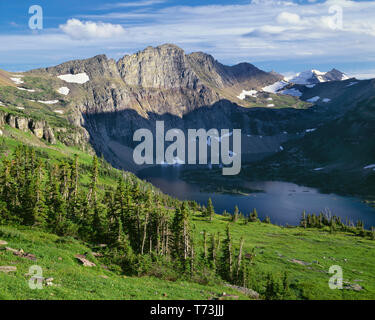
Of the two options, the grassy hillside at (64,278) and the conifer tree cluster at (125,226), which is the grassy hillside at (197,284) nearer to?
the grassy hillside at (64,278)

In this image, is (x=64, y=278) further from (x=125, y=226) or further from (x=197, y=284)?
(x=125, y=226)

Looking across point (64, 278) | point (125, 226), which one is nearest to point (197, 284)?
point (64, 278)

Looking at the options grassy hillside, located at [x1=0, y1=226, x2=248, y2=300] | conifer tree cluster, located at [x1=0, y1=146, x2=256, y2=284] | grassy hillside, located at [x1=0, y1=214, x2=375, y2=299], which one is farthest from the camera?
conifer tree cluster, located at [x1=0, y1=146, x2=256, y2=284]

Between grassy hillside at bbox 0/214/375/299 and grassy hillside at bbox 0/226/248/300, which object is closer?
grassy hillside at bbox 0/226/248/300

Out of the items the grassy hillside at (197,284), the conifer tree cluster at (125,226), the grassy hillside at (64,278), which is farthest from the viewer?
the conifer tree cluster at (125,226)

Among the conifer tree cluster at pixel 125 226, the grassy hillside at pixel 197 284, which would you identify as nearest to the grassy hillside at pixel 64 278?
the grassy hillside at pixel 197 284

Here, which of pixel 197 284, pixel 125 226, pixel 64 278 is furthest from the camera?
pixel 125 226

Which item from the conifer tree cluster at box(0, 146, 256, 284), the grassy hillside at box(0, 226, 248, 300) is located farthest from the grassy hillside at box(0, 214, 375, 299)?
the conifer tree cluster at box(0, 146, 256, 284)

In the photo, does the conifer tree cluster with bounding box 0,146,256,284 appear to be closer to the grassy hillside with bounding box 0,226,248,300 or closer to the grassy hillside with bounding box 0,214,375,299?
the grassy hillside with bounding box 0,214,375,299

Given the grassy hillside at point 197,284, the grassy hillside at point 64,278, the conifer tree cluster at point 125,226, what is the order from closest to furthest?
1. the grassy hillside at point 64,278
2. the grassy hillside at point 197,284
3. the conifer tree cluster at point 125,226

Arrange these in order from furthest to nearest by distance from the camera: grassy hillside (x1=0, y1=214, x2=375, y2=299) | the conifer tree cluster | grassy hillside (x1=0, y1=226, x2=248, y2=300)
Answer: the conifer tree cluster
grassy hillside (x1=0, y1=214, x2=375, y2=299)
grassy hillside (x1=0, y1=226, x2=248, y2=300)

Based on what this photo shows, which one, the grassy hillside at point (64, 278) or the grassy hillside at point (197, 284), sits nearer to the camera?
the grassy hillside at point (64, 278)
